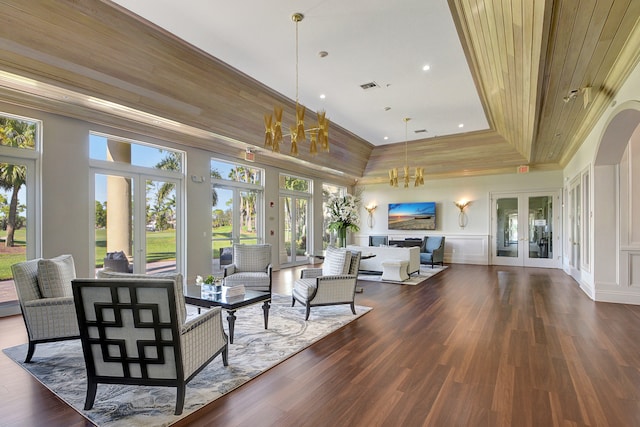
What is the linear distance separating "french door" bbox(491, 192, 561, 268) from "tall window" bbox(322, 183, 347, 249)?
17.0 ft

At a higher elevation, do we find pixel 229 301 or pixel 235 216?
pixel 235 216

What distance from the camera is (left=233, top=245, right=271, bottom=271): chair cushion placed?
19.3ft

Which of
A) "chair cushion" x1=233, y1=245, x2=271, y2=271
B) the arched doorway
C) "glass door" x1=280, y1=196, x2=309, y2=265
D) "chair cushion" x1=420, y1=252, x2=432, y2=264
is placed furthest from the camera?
"glass door" x1=280, y1=196, x2=309, y2=265

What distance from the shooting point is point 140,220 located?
6.15m

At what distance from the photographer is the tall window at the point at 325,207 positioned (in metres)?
11.4

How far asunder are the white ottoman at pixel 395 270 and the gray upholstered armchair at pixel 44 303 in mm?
5725

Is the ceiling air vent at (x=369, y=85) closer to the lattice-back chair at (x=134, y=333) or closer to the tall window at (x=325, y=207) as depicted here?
the lattice-back chair at (x=134, y=333)

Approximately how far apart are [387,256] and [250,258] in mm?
3411

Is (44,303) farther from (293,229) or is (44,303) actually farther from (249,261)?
(293,229)

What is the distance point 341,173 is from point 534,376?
8.87 m

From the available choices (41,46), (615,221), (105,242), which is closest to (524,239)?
(615,221)

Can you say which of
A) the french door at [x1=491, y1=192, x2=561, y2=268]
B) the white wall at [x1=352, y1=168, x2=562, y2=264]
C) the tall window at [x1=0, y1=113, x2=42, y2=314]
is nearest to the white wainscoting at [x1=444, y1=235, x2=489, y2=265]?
the white wall at [x1=352, y1=168, x2=562, y2=264]

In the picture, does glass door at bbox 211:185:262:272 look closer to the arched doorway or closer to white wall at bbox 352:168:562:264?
white wall at bbox 352:168:562:264

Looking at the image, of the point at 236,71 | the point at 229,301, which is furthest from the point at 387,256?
the point at 236,71
